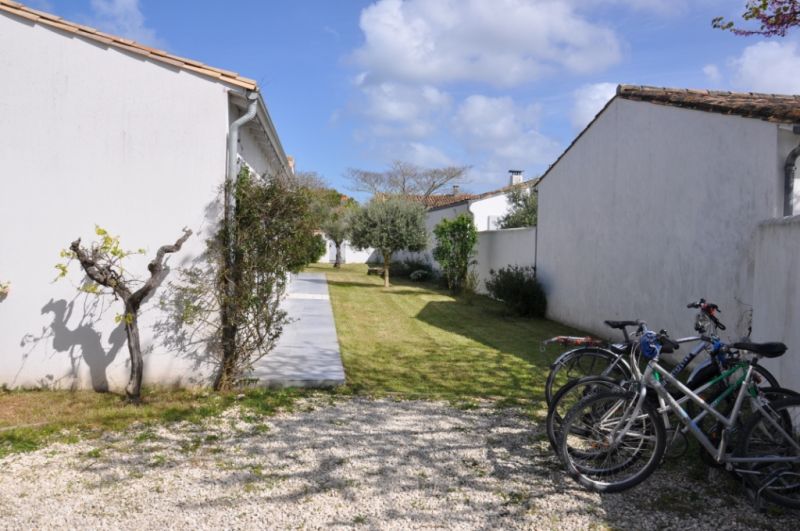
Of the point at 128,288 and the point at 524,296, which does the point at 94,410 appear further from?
the point at 524,296

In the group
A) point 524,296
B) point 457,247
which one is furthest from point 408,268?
point 524,296

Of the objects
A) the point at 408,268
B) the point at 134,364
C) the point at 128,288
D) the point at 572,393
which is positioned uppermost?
the point at 408,268

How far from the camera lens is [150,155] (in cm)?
680

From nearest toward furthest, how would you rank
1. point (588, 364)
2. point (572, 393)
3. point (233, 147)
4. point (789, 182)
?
point (572, 393)
point (588, 364)
point (233, 147)
point (789, 182)

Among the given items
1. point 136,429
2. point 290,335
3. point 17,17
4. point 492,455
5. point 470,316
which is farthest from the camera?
point 470,316

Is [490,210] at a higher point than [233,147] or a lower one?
higher

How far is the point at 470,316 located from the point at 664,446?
1102cm

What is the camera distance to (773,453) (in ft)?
13.6

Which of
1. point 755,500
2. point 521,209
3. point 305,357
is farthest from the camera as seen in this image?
point 521,209

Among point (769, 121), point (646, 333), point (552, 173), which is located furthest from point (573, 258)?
point (646, 333)

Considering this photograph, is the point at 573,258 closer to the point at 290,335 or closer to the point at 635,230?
the point at 635,230

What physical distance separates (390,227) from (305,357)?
13948mm

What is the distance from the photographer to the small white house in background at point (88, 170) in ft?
21.8

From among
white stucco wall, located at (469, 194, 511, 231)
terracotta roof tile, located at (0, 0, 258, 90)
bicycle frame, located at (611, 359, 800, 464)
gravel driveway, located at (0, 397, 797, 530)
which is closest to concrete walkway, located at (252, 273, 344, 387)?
gravel driveway, located at (0, 397, 797, 530)
